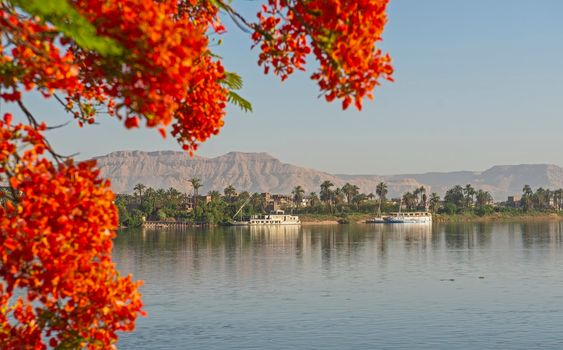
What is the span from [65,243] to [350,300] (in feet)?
167

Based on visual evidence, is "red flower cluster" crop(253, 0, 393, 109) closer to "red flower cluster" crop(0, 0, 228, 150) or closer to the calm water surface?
"red flower cluster" crop(0, 0, 228, 150)

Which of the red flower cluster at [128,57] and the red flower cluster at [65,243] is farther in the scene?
the red flower cluster at [65,243]

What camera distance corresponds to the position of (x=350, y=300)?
55750mm

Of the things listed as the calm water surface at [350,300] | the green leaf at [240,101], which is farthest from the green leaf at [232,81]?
the calm water surface at [350,300]

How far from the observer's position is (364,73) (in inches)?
258

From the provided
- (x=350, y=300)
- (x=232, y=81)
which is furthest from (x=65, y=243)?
(x=350, y=300)

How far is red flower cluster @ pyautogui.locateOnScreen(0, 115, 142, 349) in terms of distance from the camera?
612 cm

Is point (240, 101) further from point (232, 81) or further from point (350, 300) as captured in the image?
point (350, 300)

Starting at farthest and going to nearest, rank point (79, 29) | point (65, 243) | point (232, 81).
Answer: point (232, 81), point (65, 243), point (79, 29)

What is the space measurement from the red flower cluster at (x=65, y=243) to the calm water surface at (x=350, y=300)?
3558 centimetres

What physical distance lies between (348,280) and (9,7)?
62750 millimetres

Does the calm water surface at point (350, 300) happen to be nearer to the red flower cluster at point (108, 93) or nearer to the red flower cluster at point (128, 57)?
the red flower cluster at point (108, 93)

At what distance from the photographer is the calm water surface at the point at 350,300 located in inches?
1702

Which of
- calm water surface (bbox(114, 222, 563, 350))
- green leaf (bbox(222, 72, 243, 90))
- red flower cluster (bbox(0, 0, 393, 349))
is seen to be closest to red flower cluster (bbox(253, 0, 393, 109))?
red flower cluster (bbox(0, 0, 393, 349))
